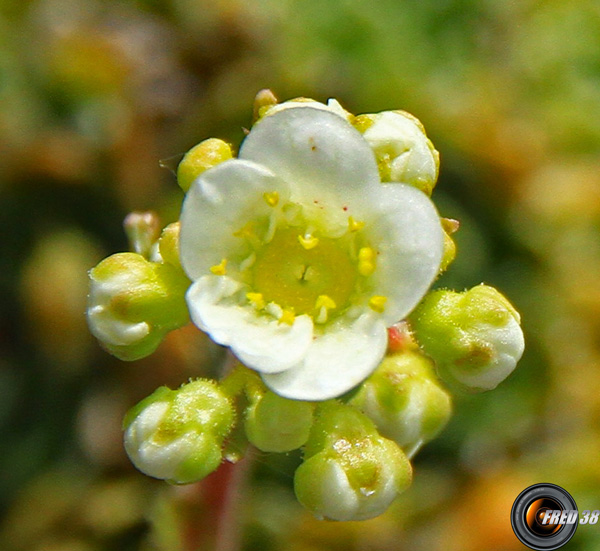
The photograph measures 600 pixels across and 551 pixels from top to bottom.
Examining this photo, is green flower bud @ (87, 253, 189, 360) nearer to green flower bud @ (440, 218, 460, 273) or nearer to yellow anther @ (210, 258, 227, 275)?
yellow anther @ (210, 258, 227, 275)

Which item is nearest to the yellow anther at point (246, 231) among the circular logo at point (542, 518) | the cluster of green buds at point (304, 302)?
the cluster of green buds at point (304, 302)

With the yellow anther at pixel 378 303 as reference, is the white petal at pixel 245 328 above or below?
below

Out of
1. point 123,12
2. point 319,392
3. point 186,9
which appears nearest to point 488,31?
point 186,9

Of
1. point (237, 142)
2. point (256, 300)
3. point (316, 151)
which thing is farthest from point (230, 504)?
point (237, 142)

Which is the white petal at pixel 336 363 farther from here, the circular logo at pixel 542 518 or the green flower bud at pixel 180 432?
the circular logo at pixel 542 518

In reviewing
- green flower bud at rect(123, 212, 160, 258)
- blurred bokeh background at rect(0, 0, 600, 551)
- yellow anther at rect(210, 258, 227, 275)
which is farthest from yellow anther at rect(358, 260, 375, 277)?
blurred bokeh background at rect(0, 0, 600, 551)
